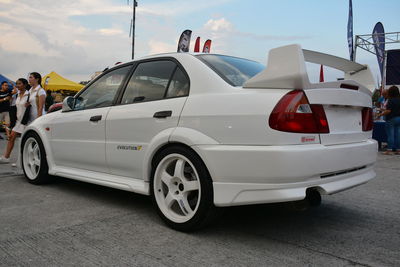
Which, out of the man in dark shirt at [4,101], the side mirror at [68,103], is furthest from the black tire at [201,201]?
the man in dark shirt at [4,101]

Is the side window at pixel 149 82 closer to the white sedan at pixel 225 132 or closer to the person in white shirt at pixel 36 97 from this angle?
the white sedan at pixel 225 132

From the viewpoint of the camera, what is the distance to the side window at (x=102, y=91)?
12.8 ft

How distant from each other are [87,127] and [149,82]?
3.08ft

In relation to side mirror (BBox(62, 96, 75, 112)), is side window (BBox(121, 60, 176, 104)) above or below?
above

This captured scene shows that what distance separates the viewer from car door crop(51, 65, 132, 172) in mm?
3830

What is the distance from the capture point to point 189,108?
9.77ft

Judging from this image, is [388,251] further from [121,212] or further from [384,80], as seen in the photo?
[384,80]

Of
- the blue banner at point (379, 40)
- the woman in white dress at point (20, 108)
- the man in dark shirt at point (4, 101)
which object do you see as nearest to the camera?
the woman in white dress at point (20, 108)

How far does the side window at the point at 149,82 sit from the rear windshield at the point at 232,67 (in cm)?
36

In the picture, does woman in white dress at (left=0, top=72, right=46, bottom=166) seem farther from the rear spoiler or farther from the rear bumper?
the rear spoiler

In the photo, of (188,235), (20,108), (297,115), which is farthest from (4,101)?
(297,115)

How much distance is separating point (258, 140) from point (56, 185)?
10.6 ft

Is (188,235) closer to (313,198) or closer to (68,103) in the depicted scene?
(313,198)

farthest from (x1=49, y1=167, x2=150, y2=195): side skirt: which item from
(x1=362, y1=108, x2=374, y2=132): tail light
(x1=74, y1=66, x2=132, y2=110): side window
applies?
(x1=362, y1=108, x2=374, y2=132): tail light
